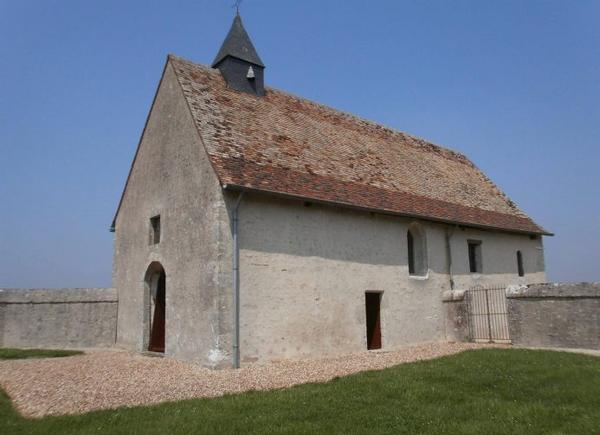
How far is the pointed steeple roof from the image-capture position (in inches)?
693

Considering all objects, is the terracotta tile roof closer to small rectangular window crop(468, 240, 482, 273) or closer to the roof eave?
the roof eave

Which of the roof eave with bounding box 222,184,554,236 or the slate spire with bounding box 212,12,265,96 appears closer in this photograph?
the roof eave with bounding box 222,184,554,236

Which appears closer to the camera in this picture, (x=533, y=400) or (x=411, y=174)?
(x=533, y=400)

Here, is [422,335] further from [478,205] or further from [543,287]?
[478,205]

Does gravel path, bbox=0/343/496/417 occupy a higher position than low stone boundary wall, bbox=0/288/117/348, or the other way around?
low stone boundary wall, bbox=0/288/117/348

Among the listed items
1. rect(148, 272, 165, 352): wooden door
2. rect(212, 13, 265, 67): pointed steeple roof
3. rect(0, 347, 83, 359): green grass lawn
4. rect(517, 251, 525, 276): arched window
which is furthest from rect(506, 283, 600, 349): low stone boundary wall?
rect(0, 347, 83, 359): green grass lawn

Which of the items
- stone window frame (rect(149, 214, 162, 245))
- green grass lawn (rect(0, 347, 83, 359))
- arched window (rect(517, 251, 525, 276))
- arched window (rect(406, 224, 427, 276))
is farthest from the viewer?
arched window (rect(517, 251, 525, 276))

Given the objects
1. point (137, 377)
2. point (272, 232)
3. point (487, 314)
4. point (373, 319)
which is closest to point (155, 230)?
point (272, 232)

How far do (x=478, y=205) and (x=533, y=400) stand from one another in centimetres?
1447

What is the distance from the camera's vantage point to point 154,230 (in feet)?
54.2

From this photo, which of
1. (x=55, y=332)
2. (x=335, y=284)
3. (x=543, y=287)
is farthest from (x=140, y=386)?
(x=543, y=287)

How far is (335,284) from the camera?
14.7 m

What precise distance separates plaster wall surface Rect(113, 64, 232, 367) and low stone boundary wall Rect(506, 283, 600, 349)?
947cm

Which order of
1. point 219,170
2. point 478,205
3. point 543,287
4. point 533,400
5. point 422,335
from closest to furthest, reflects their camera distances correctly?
point 533,400
point 219,170
point 543,287
point 422,335
point 478,205
